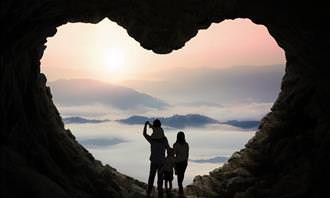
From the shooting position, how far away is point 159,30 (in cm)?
2039

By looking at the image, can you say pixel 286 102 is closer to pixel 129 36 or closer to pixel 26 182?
pixel 129 36

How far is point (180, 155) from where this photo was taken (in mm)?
20531

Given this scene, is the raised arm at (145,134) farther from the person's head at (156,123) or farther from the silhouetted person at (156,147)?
the person's head at (156,123)

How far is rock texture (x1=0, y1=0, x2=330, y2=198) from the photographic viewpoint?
56.6 ft

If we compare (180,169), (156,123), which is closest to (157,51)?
(156,123)

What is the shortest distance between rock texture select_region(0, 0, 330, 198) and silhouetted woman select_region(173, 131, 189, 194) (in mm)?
2756

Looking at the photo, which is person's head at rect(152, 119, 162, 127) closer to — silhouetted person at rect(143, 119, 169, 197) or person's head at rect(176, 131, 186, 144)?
silhouetted person at rect(143, 119, 169, 197)

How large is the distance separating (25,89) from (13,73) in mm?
2155

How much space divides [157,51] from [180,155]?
4.45 metres

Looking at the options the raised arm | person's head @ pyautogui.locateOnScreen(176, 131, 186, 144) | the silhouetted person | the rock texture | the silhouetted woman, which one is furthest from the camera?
person's head @ pyautogui.locateOnScreen(176, 131, 186, 144)

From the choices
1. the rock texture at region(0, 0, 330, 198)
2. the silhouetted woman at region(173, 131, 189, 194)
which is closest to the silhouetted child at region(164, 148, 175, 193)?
the silhouetted woman at region(173, 131, 189, 194)

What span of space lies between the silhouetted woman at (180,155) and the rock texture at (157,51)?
276cm

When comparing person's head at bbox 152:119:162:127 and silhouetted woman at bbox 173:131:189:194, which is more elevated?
person's head at bbox 152:119:162:127

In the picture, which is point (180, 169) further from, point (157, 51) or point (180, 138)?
point (157, 51)
